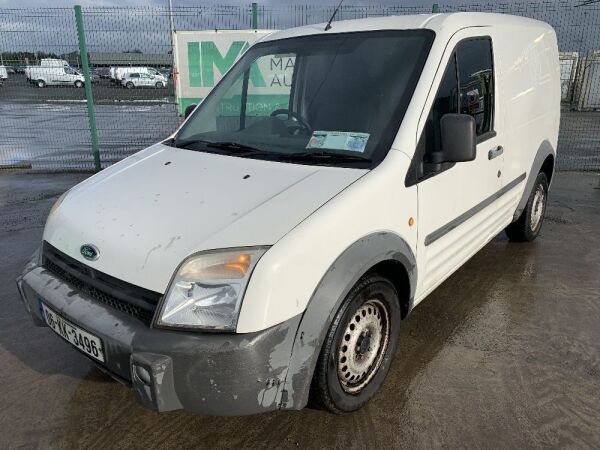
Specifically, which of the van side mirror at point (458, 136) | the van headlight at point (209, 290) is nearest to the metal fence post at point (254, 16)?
the van side mirror at point (458, 136)

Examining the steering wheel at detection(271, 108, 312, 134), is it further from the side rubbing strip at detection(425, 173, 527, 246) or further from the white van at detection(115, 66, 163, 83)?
the white van at detection(115, 66, 163, 83)

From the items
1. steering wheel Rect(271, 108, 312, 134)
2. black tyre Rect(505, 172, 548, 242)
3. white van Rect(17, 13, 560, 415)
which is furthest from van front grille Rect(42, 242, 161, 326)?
black tyre Rect(505, 172, 548, 242)

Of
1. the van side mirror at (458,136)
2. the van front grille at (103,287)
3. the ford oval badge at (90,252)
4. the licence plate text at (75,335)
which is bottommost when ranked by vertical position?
the licence plate text at (75,335)

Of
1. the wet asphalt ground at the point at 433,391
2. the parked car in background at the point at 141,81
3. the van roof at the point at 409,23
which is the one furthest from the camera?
the parked car in background at the point at 141,81

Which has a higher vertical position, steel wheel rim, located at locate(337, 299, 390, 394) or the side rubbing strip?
the side rubbing strip

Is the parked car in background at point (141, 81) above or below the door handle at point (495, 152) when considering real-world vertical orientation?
above

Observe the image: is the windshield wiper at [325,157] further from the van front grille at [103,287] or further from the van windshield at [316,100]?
the van front grille at [103,287]

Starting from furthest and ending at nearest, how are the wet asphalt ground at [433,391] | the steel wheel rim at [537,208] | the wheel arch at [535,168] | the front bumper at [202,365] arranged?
the steel wheel rim at [537,208]
the wheel arch at [535,168]
the wet asphalt ground at [433,391]
the front bumper at [202,365]

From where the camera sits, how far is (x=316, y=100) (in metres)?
2.94

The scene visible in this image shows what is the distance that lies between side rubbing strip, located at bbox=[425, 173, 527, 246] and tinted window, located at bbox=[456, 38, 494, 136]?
499 millimetres

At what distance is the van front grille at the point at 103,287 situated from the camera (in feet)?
6.63

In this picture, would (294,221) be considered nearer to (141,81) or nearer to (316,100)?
(316,100)

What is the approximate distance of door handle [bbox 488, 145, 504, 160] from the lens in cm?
330

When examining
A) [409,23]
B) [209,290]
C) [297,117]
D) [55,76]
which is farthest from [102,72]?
[209,290]
